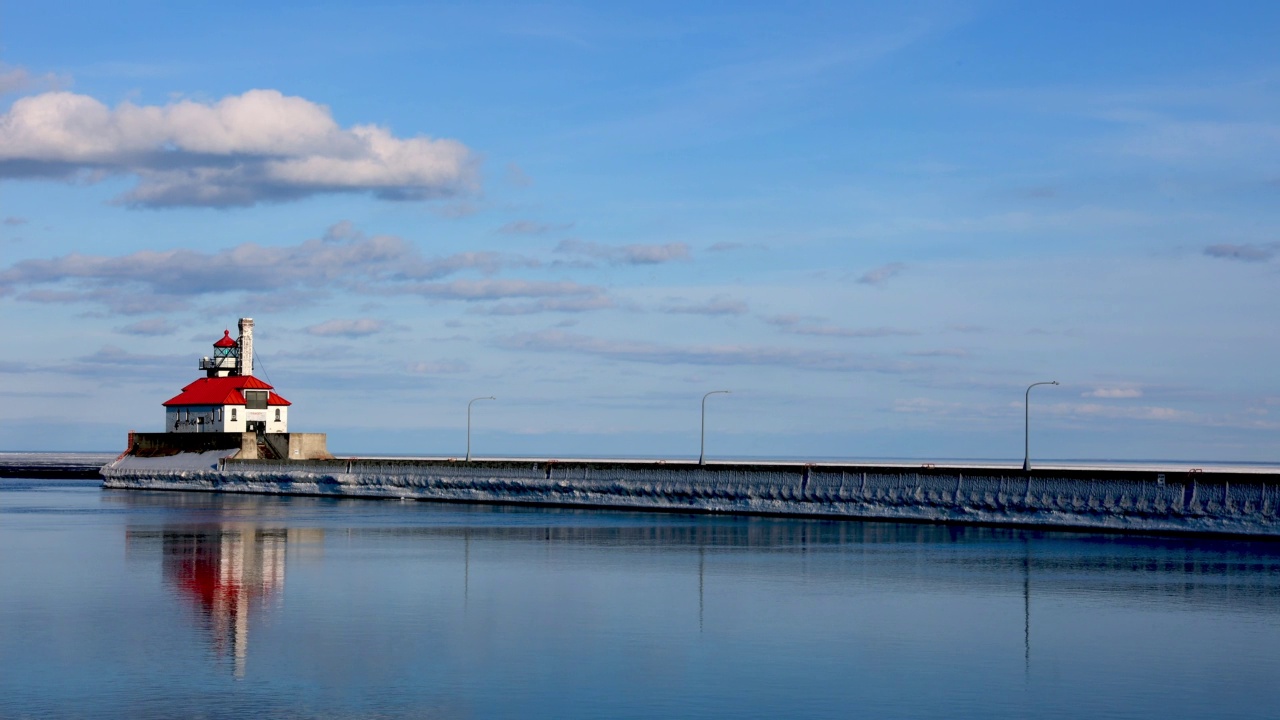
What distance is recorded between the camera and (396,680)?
23.9 meters

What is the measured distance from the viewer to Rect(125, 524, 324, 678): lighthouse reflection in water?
3017 centimetres

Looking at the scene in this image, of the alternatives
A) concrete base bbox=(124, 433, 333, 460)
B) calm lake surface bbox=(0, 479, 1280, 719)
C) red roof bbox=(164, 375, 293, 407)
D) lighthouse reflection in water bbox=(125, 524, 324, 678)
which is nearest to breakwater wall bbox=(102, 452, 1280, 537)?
calm lake surface bbox=(0, 479, 1280, 719)

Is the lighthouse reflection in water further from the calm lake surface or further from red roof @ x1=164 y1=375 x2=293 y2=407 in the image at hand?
red roof @ x1=164 y1=375 x2=293 y2=407

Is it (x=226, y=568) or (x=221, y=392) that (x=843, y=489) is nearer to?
(x=226, y=568)

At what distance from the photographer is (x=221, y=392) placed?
380ft

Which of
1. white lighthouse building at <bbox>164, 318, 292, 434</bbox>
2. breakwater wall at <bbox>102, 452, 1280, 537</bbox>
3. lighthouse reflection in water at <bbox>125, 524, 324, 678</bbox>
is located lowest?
lighthouse reflection in water at <bbox>125, 524, 324, 678</bbox>

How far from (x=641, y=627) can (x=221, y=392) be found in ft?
302

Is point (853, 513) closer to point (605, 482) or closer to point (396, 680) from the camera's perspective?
point (605, 482)

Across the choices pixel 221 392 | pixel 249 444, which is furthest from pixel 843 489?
pixel 221 392

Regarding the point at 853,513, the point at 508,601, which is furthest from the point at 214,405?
the point at 508,601

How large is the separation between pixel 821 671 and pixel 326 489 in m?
82.5

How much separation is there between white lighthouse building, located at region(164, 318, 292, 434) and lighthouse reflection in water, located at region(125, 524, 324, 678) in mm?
49835

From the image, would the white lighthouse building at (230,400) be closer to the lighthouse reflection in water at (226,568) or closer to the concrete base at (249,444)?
the concrete base at (249,444)

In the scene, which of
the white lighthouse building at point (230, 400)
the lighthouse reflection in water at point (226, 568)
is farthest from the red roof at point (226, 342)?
the lighthouse reflection in water at point (226, 568)
